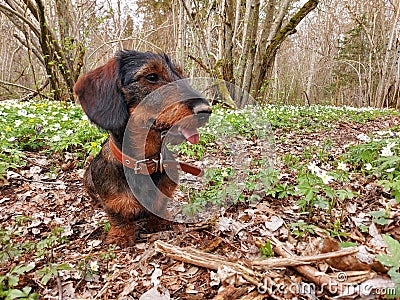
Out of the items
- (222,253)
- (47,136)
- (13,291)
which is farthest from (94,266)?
(47,136)

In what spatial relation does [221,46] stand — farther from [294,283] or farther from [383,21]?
[383,21]

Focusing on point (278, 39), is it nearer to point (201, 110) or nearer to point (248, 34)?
point (248, 34)

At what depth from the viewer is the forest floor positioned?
1529mm

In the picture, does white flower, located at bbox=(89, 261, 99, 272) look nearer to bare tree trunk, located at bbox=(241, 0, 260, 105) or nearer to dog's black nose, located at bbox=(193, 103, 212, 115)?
dog's black nose, located at bbox=(193, 103, 212, 115)

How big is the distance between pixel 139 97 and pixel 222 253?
4.73ft

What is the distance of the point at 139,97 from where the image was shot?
7.86ft

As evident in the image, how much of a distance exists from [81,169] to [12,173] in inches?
36.2

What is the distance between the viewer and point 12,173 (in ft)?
12.8

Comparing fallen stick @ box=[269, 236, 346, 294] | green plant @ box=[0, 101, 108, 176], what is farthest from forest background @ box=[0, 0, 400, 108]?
fallen stick @ box=[269, 236, 346, 294]

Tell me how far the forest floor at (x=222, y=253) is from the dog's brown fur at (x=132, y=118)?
0.31 m

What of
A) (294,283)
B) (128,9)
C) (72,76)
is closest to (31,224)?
(294,283)

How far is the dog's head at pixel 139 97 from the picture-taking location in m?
2.18

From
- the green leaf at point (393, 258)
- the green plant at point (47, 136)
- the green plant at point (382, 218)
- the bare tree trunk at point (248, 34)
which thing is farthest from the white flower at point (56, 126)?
the bare tree trunk at point (248, 34)

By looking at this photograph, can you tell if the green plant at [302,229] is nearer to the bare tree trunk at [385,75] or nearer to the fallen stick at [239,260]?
the fallen stick at [239,260]
